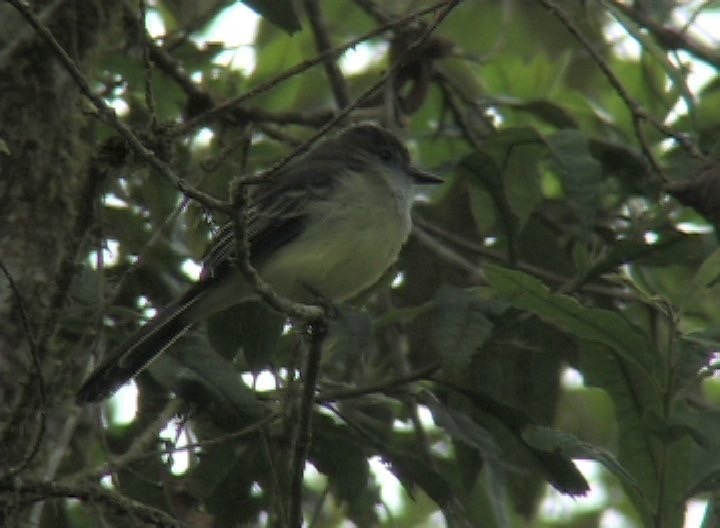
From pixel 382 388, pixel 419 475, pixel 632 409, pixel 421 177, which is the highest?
Result: pixel 421 177

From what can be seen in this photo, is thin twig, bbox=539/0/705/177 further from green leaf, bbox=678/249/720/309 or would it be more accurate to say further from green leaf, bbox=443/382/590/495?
green leaf, bbox=443/382/590/495

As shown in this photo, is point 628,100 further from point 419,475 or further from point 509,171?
point 419,475

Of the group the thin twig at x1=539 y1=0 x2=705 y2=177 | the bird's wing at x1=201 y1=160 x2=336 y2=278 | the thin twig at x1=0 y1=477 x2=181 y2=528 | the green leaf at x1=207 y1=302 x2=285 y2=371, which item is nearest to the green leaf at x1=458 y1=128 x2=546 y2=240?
the thin twig at x1=539 y1=0 x2=705 y2=177

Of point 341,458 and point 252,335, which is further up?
point 252,335

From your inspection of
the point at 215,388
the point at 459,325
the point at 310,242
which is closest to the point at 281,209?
the point at 310,242

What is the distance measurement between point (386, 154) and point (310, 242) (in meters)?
0.79

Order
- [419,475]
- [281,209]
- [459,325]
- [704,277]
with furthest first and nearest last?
[281,209], [419,475], [459,325], [704,277]

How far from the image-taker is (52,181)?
4.50 metres

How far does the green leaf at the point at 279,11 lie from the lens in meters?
4.88

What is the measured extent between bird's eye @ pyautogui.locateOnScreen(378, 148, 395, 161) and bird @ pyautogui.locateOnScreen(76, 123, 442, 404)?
0.06m

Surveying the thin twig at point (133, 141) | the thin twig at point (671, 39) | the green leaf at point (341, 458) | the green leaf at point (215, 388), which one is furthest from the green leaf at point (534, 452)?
the thin twig at point (671, 39)

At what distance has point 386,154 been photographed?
586cm

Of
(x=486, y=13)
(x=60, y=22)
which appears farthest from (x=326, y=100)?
(x=60, y=22)

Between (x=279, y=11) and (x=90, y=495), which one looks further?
(x=279, y=11)
